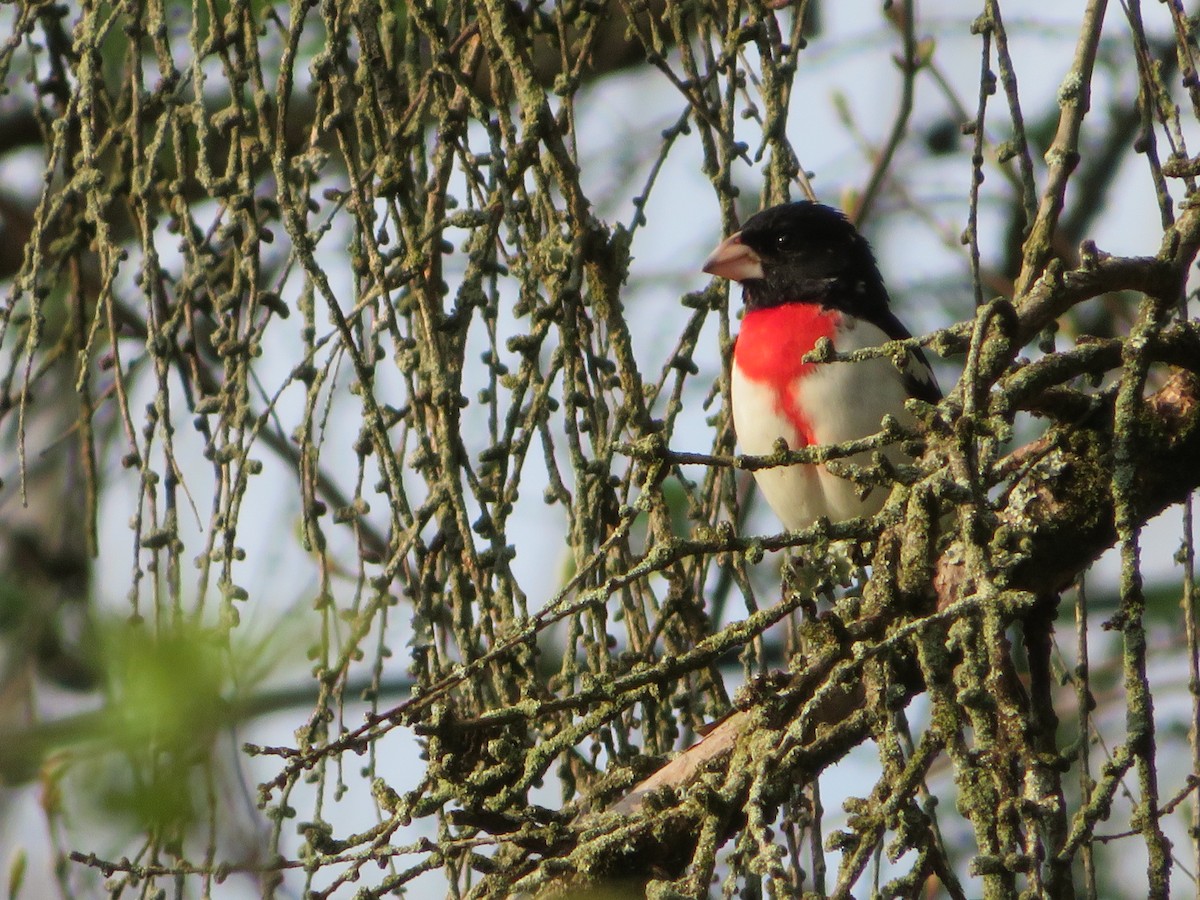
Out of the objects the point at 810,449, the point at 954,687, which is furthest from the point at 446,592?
the point at 954,687

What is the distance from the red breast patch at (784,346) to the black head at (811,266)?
0.07 meters

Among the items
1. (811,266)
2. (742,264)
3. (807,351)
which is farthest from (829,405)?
(811,266)

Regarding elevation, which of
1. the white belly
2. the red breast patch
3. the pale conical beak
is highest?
the pale conical beak

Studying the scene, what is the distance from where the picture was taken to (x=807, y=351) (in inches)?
160

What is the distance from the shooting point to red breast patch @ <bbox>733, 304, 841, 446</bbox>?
165 inches

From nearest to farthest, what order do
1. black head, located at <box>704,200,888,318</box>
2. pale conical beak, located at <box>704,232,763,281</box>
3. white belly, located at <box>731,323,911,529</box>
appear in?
white belly, located at <box>731,323,911,529</box> < pale conical beak, located at <box>704,232,763,281</box> < black head, located at <box>704,200,888,318</box>

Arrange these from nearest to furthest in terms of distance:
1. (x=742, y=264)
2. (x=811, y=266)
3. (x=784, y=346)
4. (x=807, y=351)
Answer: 1. (x=807, y=351)
2. (x=784, y=346)
3. (x=742, y=264)
4. (x=811, y=266)

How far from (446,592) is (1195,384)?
119 centimetres

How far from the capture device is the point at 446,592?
102 inches

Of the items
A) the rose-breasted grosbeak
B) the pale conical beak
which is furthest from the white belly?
the pale conical beak

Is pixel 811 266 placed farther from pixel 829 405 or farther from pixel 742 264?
pixel 829 405

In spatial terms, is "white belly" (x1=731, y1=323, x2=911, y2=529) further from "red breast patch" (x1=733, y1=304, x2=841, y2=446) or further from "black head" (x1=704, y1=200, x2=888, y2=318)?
"black head" (x1=704, y1=200, x2=888, y2=318)

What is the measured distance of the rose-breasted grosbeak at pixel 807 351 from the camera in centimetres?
417

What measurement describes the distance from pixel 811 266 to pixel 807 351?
2.19 ft
